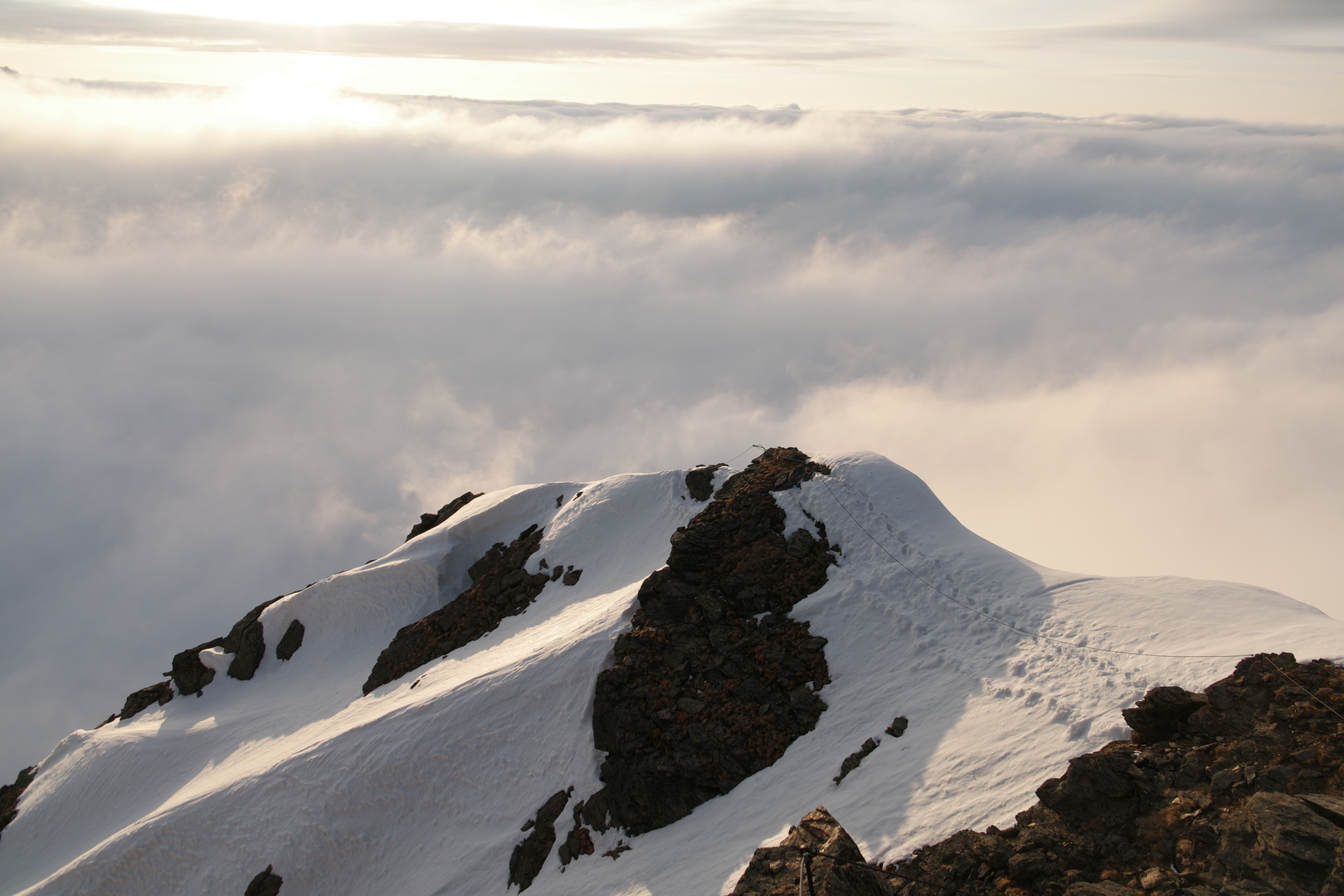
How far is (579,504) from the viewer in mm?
40719

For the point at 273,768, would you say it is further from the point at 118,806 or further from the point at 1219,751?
the point at 1219,751

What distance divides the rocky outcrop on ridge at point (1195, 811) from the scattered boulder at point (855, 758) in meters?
4.40

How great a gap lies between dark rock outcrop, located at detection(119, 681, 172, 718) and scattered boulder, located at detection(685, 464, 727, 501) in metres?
33.9

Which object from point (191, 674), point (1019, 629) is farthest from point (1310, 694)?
point (191, 674)

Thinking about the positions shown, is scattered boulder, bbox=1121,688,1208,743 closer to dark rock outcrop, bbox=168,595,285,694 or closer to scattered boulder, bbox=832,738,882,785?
scattered boulder, bbox=832,738,882,785

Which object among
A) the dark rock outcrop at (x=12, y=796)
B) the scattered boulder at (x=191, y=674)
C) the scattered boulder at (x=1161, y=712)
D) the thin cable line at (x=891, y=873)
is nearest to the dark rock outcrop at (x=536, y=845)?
the thin cable line at (x=891, y=873)

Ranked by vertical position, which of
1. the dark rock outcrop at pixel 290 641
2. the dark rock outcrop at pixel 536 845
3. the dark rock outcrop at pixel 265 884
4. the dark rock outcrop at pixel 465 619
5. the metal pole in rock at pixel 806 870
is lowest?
the dark rock outcrop at pixel 536 845

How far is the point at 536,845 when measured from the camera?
75.6 ft

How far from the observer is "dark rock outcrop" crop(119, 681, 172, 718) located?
4275 cm

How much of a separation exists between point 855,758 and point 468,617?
23.3m

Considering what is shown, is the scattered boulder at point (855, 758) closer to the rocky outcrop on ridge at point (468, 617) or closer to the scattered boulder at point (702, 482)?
the scattered boulder at point (702, 482)

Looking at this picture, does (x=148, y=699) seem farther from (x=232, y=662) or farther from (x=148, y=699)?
(x=232, y=662)

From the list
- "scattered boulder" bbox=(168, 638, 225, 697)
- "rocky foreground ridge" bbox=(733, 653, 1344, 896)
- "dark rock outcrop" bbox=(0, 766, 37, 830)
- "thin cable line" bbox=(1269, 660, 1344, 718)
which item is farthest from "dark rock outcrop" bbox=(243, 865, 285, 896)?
"thin cable line" bbox=(1269, 660, 1344, 718)

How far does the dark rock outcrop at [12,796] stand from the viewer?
37.2 metres
